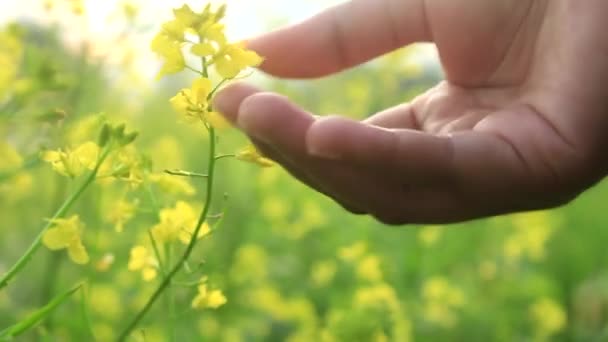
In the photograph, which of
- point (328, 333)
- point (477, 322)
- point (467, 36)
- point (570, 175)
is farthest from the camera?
point (477, 322)

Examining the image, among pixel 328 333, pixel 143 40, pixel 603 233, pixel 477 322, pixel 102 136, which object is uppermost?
pixel 102 136

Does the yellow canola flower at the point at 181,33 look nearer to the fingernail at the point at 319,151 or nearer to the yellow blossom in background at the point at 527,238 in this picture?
the fingernail at the point at 319,151

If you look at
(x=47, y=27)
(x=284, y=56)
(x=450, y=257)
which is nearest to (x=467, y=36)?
(x=284, y=56)

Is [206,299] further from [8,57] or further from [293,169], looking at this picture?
[8,57]

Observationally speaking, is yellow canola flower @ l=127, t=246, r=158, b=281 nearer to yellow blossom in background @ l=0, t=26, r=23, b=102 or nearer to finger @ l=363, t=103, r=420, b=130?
finger @ l=363, t=103, r=420, b=130

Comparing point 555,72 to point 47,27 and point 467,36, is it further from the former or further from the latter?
point 47,27

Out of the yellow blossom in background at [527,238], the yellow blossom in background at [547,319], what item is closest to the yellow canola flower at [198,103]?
the yellow blossom in background at [547,319]

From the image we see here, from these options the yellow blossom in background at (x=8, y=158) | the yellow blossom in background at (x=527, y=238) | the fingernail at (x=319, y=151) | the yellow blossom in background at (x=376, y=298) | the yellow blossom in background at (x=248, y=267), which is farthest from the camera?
the yellow blossom in background at (x=527, y=238)
